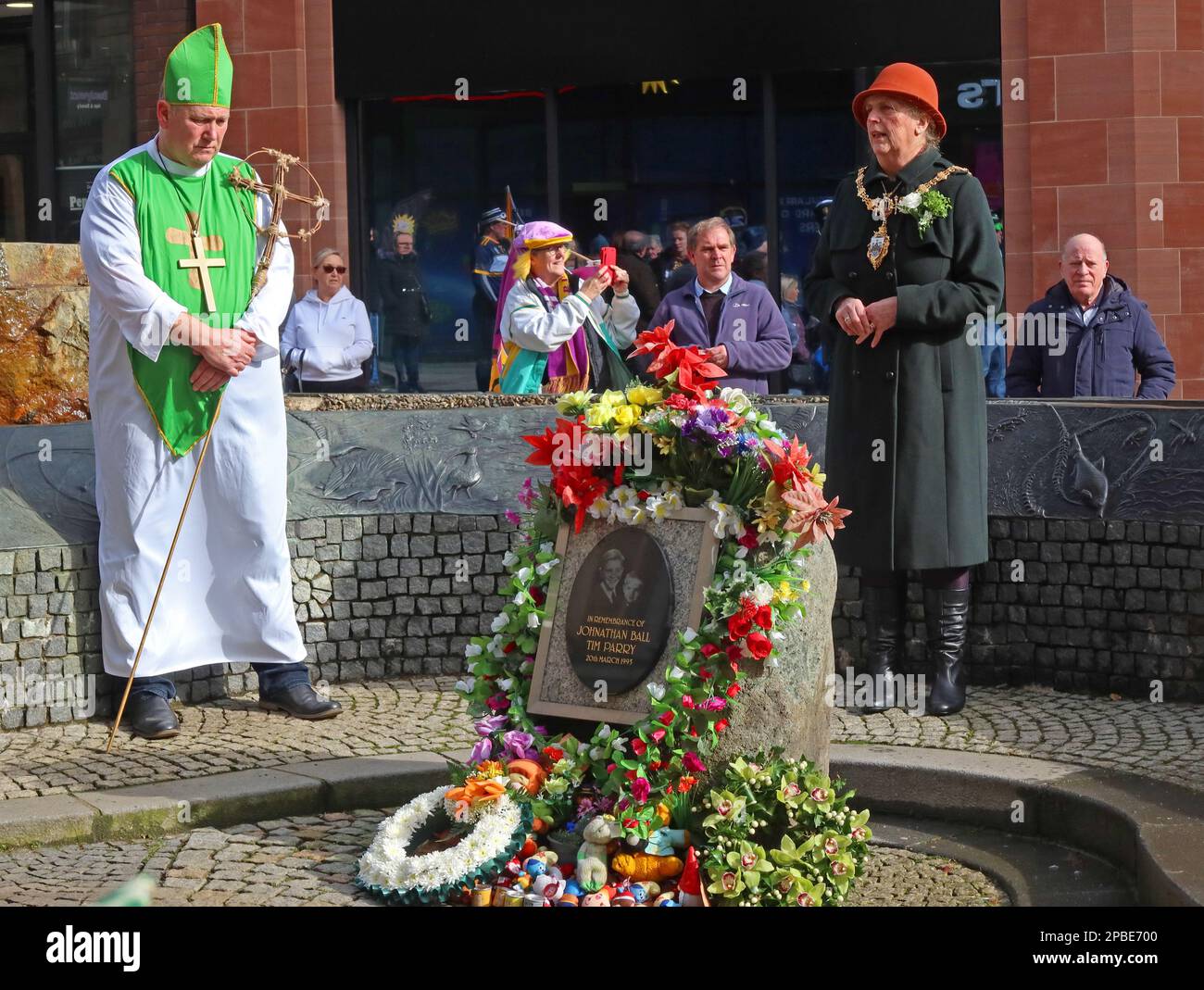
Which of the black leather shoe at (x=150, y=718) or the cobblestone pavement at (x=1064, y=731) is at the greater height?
the black leather shoe at (x=150, y=718)

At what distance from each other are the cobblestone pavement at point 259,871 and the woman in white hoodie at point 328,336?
18.6ft

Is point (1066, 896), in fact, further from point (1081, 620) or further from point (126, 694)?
point (126, 694)

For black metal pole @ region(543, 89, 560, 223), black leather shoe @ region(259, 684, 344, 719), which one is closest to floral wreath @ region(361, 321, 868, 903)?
black leather shoe @ region(259, 684, 344, 719)

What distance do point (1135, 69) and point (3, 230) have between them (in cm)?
987

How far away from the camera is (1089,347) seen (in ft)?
29.4

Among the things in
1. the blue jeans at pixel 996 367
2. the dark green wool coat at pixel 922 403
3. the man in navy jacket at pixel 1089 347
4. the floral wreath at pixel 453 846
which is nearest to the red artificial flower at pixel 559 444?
the floral wreath at pixel 453 846

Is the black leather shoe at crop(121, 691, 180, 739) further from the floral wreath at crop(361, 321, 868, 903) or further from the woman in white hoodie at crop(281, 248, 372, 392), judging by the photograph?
the woman in white hoodie at crop(281, 248, 372, 392)

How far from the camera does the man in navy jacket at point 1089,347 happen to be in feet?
29.3

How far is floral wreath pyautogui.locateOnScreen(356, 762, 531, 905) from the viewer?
5.06 metres

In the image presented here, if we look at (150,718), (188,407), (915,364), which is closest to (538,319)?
(188,407)

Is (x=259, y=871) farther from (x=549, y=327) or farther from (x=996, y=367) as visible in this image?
(x=996, y=367)

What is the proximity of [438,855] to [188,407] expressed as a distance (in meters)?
2.62

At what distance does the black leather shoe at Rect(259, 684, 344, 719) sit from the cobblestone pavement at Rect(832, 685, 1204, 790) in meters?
1.88

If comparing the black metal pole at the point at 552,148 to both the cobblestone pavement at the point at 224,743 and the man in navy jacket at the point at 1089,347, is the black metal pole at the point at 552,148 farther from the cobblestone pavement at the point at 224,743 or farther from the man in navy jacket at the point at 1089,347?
the cobblestone pavement at the point at 224,743
